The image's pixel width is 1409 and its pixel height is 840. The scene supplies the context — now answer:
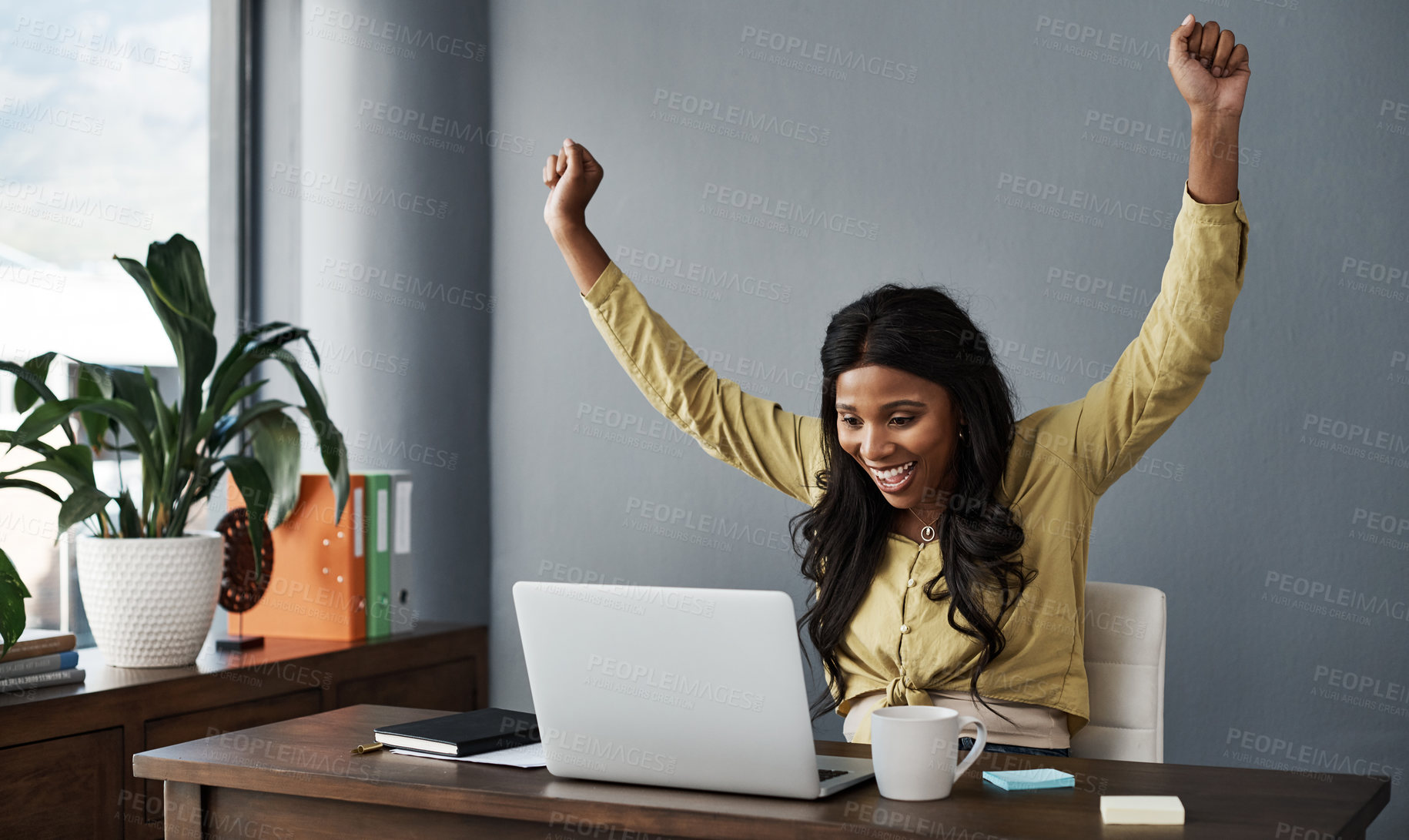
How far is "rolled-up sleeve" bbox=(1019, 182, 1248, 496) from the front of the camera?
1.62 meters

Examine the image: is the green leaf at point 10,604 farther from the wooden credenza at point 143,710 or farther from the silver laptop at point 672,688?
the silver laptop at point 672,688

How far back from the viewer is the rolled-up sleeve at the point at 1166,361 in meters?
1.62

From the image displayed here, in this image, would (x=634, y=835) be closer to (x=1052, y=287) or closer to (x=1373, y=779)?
Result: (x=1373, y=779)

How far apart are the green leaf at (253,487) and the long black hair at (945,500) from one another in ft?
3.83

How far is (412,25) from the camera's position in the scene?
3070 mm

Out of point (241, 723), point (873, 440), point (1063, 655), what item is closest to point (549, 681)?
point (873, 440)

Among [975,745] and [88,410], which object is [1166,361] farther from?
[88,410]

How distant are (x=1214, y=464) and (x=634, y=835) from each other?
1.69m

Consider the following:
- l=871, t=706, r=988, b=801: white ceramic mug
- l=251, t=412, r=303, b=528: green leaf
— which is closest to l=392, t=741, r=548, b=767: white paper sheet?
l=871, t=706, r=988, b=801: white ceramic mug

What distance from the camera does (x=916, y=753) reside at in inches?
49.9

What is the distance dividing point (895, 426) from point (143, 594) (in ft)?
4.93

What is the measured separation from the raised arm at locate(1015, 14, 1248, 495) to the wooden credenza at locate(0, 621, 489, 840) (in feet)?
5.10

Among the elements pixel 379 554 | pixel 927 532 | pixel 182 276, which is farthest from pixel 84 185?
pixel 927 532

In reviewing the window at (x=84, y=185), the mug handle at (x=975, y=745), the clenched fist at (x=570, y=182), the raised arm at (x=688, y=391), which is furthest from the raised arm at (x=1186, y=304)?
the window at (x=84, y=185)
